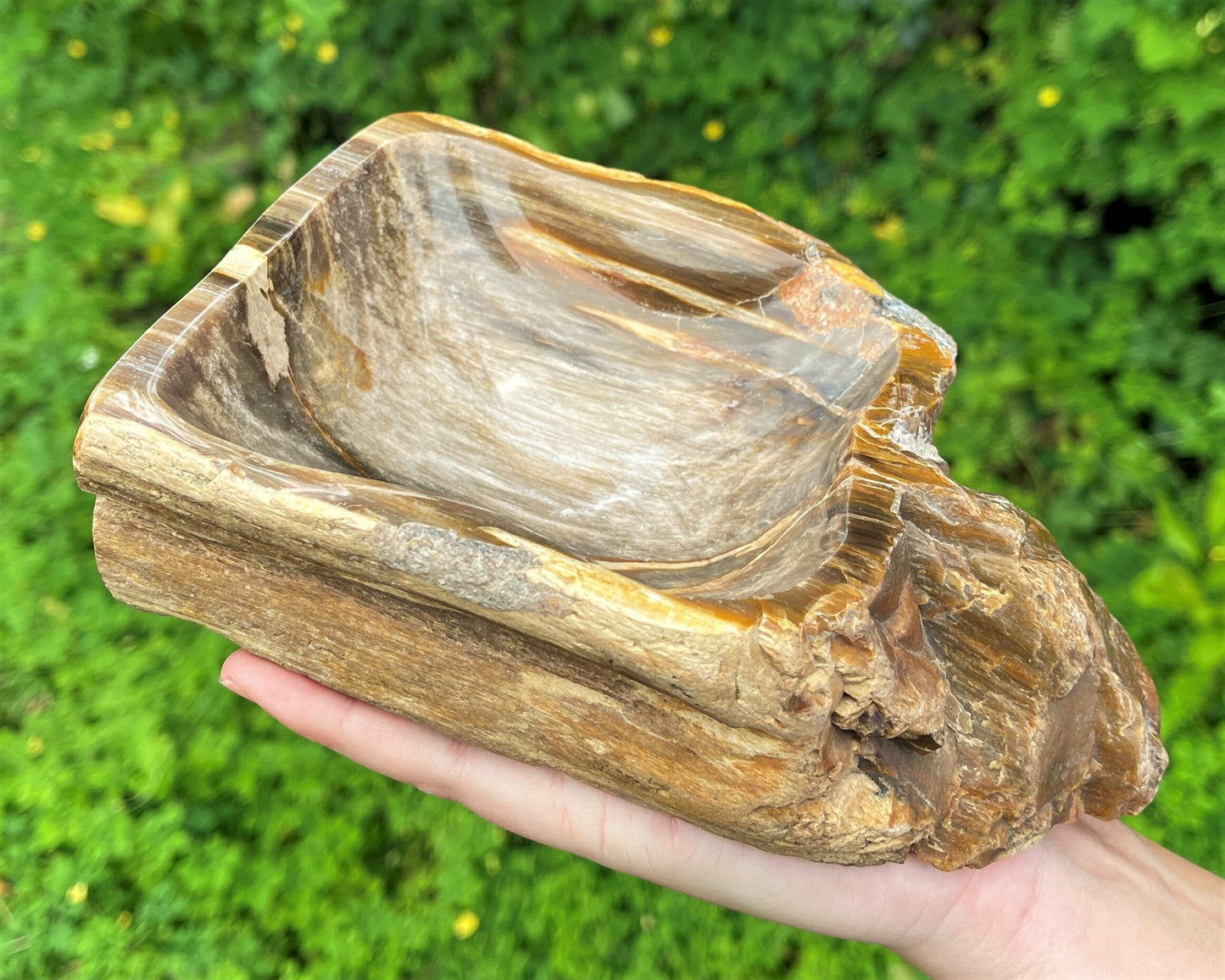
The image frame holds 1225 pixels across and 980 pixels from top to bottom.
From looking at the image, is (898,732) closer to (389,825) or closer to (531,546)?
(531,546)

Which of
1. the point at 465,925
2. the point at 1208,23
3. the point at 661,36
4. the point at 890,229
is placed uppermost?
the point at 1208,23

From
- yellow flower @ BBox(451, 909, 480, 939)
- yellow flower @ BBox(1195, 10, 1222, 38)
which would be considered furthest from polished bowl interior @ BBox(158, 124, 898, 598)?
yellow flower @ BBox(1195, 10, 1222, 38)

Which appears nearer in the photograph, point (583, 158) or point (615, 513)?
point (615, 513)

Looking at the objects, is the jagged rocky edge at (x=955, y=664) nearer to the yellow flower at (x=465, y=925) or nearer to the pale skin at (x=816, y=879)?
the pale skin at (x=816, y=879)

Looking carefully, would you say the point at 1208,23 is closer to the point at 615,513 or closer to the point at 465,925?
the point at 615,513

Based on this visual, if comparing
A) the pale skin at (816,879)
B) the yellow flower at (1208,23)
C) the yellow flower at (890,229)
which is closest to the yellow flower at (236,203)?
the pale skin at (816,879)

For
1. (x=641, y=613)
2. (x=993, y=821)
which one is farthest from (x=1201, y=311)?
(x=641, y=613)

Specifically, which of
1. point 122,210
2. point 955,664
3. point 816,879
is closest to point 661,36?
point 122,210
